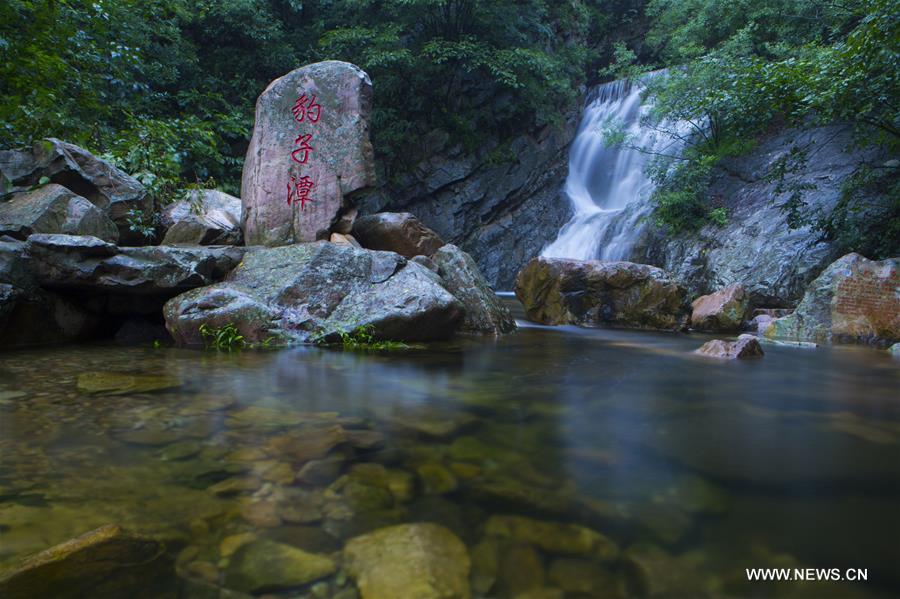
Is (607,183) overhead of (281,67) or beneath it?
beneath

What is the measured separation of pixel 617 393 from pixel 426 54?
48.4 ft

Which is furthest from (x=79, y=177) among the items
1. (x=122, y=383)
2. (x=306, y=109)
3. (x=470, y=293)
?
(x=470, y=293)

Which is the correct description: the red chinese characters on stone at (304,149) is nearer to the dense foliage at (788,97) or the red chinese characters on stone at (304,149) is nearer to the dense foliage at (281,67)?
the dense foliage at (281,67)

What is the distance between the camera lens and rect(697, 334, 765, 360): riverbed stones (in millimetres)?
5023

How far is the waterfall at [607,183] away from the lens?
1347 centimetres

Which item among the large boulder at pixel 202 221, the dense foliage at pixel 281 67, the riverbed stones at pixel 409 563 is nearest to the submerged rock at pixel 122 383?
the riverbed stones at pixel 409 563

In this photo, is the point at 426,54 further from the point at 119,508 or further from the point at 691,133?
the point at 119,508

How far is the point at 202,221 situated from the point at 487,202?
11827mm

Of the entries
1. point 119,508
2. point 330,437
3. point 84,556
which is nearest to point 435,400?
point 330,437

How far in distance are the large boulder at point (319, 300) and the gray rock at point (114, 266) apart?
0.22 m

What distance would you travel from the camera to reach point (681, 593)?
130 cm

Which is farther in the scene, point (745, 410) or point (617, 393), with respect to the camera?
point (617, 393)

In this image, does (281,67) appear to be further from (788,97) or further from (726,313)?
(726,313)

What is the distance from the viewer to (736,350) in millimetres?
5051
